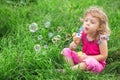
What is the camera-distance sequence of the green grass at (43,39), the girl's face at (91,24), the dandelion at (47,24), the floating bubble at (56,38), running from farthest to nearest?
the dandelion at (47,24)
the floating bubble at (56,38)
the girl's face at (91,24)
the green grass at (43,39)

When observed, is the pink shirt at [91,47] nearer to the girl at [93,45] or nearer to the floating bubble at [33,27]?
the girl at [93,45]

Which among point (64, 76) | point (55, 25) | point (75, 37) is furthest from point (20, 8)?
point (64, 76)

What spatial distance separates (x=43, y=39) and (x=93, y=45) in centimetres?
76

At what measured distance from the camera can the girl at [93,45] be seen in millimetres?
3903

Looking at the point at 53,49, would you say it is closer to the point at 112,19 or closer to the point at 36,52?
the point at 36,52

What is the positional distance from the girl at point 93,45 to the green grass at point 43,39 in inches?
3.9

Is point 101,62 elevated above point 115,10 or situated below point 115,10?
below

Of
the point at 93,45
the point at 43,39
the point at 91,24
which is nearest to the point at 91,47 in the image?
the point at 93,45

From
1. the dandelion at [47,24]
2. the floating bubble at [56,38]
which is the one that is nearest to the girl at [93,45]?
the floating bubble at [56,38]

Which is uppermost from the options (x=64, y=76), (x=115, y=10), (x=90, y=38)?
(x=115, y=10)

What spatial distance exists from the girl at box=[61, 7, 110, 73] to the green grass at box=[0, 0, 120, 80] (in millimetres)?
99

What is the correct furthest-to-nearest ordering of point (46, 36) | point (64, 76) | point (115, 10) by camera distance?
point (115, 10) → point (46, 36) → point (64, 76)

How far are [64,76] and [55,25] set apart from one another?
53.3 inches

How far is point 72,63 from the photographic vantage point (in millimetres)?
3975
